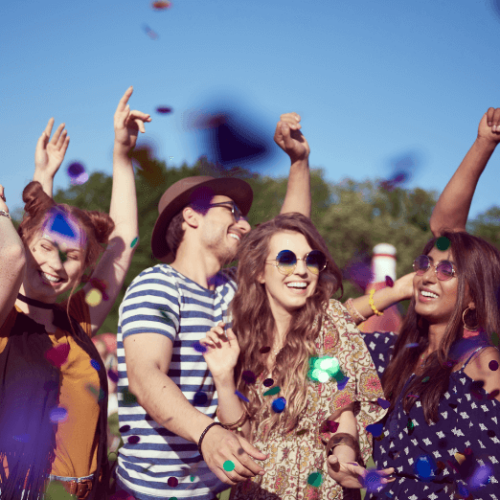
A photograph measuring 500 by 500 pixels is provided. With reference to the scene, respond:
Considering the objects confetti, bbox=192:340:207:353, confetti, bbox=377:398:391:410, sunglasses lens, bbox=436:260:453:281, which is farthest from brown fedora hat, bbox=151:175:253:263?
confetti, bbox=377:398:391:410

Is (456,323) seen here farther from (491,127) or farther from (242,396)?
(242,396)

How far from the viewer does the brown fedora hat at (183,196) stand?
3086mm

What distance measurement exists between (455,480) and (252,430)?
90cm

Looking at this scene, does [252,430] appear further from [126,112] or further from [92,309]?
[126,112]

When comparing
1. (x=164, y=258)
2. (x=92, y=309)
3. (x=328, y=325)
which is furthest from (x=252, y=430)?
(x=164, y=258)

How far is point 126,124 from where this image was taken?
2.92 meters

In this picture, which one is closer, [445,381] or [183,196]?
[445,381]

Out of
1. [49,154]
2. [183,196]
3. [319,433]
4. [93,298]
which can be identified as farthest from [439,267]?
[49,154]

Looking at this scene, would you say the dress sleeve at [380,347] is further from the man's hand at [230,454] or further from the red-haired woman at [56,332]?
the red-haired woman at [56,332]

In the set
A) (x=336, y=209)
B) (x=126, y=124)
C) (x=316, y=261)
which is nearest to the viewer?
(x=316, y=261)

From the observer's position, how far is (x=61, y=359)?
2381 mm

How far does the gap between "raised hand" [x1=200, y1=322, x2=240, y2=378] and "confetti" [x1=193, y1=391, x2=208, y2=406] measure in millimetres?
276

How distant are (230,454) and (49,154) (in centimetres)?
225

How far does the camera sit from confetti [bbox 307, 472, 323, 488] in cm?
222
